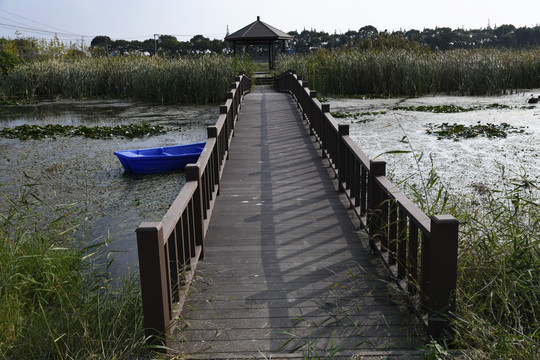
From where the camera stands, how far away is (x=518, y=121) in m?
13.0

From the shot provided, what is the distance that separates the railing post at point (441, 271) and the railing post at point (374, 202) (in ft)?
3.91

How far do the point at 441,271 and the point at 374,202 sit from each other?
4.90ft

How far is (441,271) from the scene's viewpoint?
284 cm

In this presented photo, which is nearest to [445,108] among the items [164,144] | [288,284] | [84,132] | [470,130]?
[470,130]

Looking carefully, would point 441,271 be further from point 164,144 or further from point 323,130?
point 164,144

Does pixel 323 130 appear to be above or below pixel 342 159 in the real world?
above

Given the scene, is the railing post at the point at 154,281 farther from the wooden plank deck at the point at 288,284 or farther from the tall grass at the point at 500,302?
the tall grass at the point at 500,302

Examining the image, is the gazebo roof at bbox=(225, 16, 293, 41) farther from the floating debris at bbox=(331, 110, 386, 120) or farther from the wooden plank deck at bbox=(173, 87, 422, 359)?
the wooden plank deck at bbox=(173, 87, 422, 359)

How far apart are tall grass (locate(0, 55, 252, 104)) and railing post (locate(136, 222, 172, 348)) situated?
16.7 m

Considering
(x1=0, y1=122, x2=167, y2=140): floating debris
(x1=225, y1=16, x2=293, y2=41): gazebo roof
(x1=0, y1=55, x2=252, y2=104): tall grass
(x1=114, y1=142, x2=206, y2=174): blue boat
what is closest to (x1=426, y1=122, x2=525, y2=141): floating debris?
(x1=114, y1=142, x2=206, y2=174): blue boat

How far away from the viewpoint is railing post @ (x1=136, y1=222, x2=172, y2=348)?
9.08 ft

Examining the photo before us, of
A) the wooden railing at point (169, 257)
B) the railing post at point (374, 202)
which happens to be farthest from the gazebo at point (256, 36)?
the railing post at point (374, 202)

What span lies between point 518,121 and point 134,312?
12063 mm

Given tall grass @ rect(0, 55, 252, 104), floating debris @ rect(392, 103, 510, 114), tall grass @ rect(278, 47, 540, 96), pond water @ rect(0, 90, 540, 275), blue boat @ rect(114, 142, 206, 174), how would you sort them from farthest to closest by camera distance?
tall grass @ rect(0, 55, 252, 104), tall grass @ rect(278, 47, 540, 96), floating debris @ rect(392, 103, 510, 114), blue boat @ rect(114, 142, 206, 174), pond water @ rect(0, 90, 540, 275)
